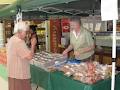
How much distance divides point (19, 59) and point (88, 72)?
1.20 m

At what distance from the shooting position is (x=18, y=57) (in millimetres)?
4367

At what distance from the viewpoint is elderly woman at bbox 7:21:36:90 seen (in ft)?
14.0

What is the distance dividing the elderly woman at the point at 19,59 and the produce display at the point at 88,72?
627 mm

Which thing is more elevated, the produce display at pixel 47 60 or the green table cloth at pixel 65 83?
the produce display at pixel 47 60

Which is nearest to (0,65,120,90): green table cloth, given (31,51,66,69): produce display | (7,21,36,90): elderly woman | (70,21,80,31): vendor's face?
(31,51,66,69): produce display

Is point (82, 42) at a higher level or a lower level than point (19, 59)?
higher

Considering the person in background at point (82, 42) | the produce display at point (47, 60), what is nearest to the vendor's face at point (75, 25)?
the person in background at point (82, 42)

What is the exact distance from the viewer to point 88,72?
3.81m

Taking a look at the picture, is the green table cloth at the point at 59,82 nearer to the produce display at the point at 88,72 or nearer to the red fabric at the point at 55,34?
the produce display at the point at 88,72

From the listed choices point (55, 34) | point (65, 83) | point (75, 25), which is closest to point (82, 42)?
point (75, 25)

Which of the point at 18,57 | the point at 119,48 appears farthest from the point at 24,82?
the point at 119,48

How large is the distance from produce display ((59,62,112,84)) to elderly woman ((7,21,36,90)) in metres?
0.63

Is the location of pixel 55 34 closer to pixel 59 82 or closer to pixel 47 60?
pixel 47 60

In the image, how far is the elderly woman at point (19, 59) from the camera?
4.28m
